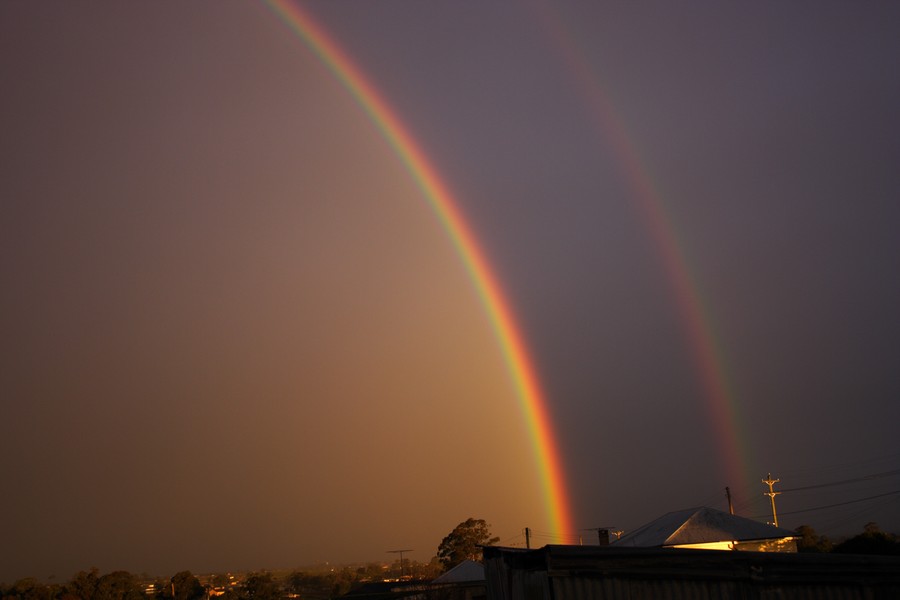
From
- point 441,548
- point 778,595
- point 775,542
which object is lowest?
point 778,595

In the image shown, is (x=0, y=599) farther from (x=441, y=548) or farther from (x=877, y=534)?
(x=877, y=534)

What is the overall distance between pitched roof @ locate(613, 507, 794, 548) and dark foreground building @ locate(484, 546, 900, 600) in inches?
634

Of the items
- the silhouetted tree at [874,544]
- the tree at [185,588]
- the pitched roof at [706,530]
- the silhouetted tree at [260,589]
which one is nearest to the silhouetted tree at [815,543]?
the silhouetted tree at [874,544]

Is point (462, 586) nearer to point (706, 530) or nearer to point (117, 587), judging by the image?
point (706, 530)

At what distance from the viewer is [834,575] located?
38.1 feet

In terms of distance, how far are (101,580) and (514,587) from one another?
2265 inches

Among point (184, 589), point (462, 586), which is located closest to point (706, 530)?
point (462, 586)

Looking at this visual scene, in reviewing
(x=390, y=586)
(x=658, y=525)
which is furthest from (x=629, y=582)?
(x=390, y=586)

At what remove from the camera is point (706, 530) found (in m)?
28.1

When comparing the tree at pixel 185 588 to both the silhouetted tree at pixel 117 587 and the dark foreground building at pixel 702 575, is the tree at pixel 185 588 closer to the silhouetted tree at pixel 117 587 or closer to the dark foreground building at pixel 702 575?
the silhouetted tree at pixel 117 587

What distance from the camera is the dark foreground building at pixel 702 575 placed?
37.4ft

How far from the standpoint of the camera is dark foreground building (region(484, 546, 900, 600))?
37.4 ft

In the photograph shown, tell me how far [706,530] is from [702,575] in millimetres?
18042

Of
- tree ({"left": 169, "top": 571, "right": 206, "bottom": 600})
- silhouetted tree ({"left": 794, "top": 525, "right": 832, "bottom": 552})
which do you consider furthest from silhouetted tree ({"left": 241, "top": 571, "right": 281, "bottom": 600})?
silhouetted tree ({"left": 794, "top": 525, "right": 832, "bottom": 552})
